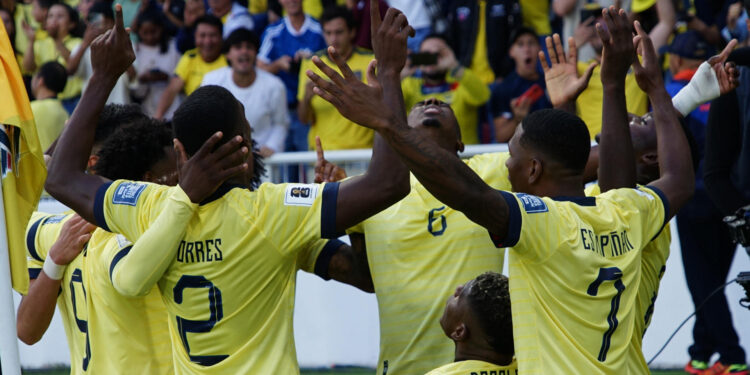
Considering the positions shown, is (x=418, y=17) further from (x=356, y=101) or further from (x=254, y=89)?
(x=356, y=101)

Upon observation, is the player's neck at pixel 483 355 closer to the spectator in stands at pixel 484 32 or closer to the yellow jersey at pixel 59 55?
the spectator in stands at pixel 484 32

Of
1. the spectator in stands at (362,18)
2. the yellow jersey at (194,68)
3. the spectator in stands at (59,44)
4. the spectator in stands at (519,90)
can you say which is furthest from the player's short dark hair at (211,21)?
the spectator in stands at (519,90)

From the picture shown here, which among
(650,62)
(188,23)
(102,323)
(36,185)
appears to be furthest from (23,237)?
(188,23)

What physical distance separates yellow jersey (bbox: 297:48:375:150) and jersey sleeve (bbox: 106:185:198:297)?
5.95m

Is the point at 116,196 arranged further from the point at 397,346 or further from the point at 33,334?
the point at 397,346

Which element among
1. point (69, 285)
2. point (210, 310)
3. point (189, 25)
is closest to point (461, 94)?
point (189, 25)

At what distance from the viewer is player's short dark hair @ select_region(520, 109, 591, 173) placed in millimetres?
3742

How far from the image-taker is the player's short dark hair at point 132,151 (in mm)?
4312

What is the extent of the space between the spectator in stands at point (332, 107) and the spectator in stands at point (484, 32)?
110 cm

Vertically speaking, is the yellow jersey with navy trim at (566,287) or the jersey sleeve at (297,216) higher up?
the jersey sleeve at (297,216)

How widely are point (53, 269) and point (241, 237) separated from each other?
1085mm

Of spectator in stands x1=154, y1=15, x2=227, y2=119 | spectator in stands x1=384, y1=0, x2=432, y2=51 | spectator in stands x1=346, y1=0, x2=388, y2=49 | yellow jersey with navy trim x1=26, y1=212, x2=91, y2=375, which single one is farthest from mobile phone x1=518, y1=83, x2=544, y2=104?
yellow jersey with navy trim x1=26, y1=212, x2=91, y2=375

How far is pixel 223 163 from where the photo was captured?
11.6 feet

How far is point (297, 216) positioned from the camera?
144 inches
